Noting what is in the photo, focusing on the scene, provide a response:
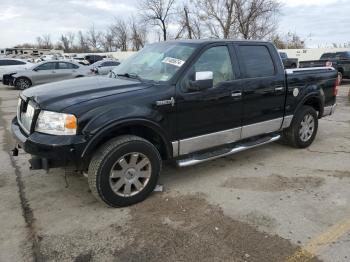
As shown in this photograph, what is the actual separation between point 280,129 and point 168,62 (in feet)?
7.80

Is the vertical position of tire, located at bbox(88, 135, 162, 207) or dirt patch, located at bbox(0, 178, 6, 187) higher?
tire, located at bbox(88, 135, 162, 207)

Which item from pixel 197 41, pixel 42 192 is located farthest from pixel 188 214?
pixel 197 41

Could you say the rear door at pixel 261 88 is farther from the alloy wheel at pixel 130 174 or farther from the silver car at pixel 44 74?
the silver car at pixel 44 74

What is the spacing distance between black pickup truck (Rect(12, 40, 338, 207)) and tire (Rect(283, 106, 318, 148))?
29cm

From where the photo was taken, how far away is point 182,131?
4.54 metres

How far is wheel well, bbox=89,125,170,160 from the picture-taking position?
4.07 m

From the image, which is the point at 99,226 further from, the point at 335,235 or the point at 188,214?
the point at 335,235

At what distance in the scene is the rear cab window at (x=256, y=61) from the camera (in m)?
5.21

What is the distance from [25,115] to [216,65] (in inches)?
96.7

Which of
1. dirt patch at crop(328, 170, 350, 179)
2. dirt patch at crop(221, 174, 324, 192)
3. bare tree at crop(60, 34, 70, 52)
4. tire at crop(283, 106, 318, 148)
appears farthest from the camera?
bare tree at crop(60, 34, 70, 52)

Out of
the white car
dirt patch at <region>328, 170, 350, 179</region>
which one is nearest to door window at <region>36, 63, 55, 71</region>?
the white car

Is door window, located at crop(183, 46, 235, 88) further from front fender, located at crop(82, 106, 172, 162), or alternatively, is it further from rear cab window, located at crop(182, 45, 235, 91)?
front fender, located at crop(82, 106, 172, 162)

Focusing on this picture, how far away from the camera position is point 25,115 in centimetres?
434

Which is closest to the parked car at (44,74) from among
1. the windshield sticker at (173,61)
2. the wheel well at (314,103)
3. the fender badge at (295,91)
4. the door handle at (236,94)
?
the wheel well at (314,103)
